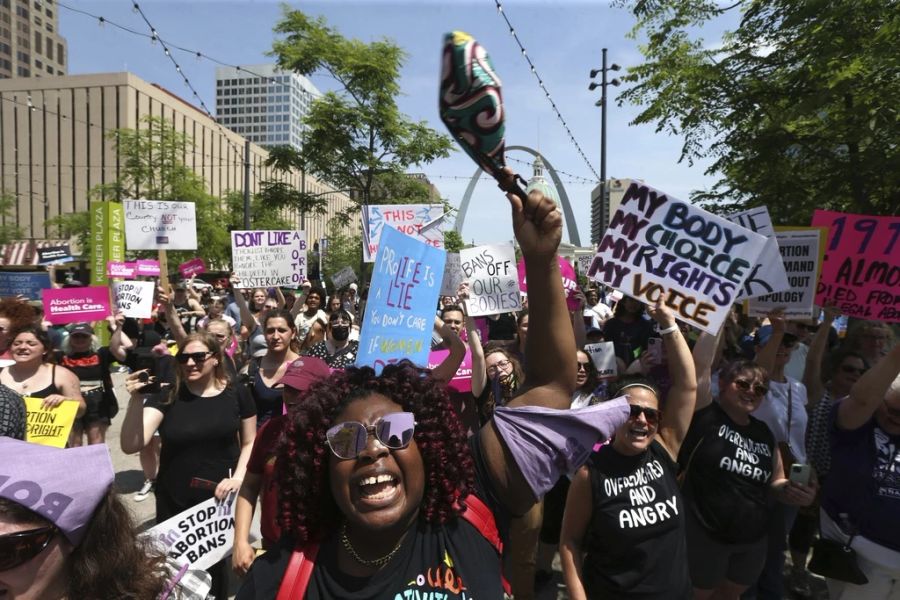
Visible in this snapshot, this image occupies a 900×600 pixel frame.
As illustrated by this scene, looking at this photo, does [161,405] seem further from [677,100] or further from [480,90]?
[677,100]

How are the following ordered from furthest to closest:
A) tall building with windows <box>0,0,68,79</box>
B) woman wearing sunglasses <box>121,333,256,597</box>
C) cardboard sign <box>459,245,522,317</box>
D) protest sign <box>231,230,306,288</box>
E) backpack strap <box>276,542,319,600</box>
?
1. tall building with windows <box>0,0,68,79</box>
2. protest sign <box>231,230,306,288</box>
3. cardboard sign <box>459,245,522,317</box>
4. woman wearing sunglasses <box>121,333,256,597</box>
5. backpack strap <box>276,542,319,600</box>

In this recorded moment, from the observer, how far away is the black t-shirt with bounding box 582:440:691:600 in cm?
260

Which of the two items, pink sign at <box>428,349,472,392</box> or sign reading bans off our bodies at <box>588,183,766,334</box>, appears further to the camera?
pink sign at <box>428,349,472,392</box>

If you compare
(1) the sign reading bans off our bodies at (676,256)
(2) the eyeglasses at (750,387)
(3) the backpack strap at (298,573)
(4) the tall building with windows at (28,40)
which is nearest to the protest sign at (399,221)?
(1) the sign reading bans off our bodies at (676,256)

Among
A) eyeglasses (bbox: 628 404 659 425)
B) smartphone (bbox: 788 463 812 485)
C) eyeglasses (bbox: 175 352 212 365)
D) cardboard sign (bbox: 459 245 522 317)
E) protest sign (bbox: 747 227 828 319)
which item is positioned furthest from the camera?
cardboard sign (bbox: 459 245 522 317)

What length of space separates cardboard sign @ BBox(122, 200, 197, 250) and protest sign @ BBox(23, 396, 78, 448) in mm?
5499

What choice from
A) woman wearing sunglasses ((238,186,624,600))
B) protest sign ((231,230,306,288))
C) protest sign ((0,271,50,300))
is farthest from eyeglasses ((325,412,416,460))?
protest sign ((0,271,50,300))

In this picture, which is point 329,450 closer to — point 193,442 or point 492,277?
point 193,442

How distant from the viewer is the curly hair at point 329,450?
1.55 m

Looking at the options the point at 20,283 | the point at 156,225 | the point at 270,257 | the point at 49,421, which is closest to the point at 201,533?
the point at 49,421

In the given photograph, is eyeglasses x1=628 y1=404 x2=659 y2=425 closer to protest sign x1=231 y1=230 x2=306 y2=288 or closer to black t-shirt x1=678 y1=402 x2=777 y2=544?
black t-shirt x1=678 y1=402 x2=777 y2=544

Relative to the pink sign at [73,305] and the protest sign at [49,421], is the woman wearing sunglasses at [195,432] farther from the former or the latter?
the pink sign at [73,305]

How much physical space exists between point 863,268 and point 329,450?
4705 mm

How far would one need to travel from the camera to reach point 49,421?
3.76m
